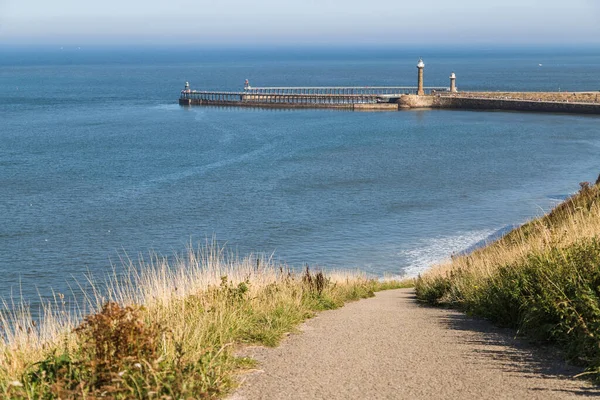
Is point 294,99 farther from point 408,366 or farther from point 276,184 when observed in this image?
point 408,366

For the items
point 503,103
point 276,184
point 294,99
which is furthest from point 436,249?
point 294,99

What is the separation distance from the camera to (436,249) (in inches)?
973

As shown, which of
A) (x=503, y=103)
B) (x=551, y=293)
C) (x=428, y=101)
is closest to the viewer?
(x=551, y=293)

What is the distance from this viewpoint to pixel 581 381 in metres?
5.27

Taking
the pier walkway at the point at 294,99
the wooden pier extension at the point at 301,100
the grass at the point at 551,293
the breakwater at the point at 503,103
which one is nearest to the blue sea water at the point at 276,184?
the breakwater at the point at 503,103

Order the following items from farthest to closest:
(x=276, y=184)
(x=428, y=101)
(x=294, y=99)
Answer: (x=294, y=99) < (x=428, y=101) < (x=276, y=184)

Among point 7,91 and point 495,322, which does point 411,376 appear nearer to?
point 495,322

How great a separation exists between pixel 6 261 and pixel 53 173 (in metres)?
18.9

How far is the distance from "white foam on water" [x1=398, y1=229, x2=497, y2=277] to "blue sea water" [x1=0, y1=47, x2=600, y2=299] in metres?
0.10

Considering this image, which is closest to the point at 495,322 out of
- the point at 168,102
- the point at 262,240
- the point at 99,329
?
the point at 99,329

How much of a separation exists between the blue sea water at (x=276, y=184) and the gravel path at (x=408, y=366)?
21.8ft

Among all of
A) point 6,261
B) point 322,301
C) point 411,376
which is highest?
point 411,376

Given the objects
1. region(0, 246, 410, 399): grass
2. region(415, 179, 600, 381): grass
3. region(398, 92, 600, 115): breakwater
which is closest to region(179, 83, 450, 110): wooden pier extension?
region(398, 92, 600, 115): breakwater

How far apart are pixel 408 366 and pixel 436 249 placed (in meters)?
19.2
